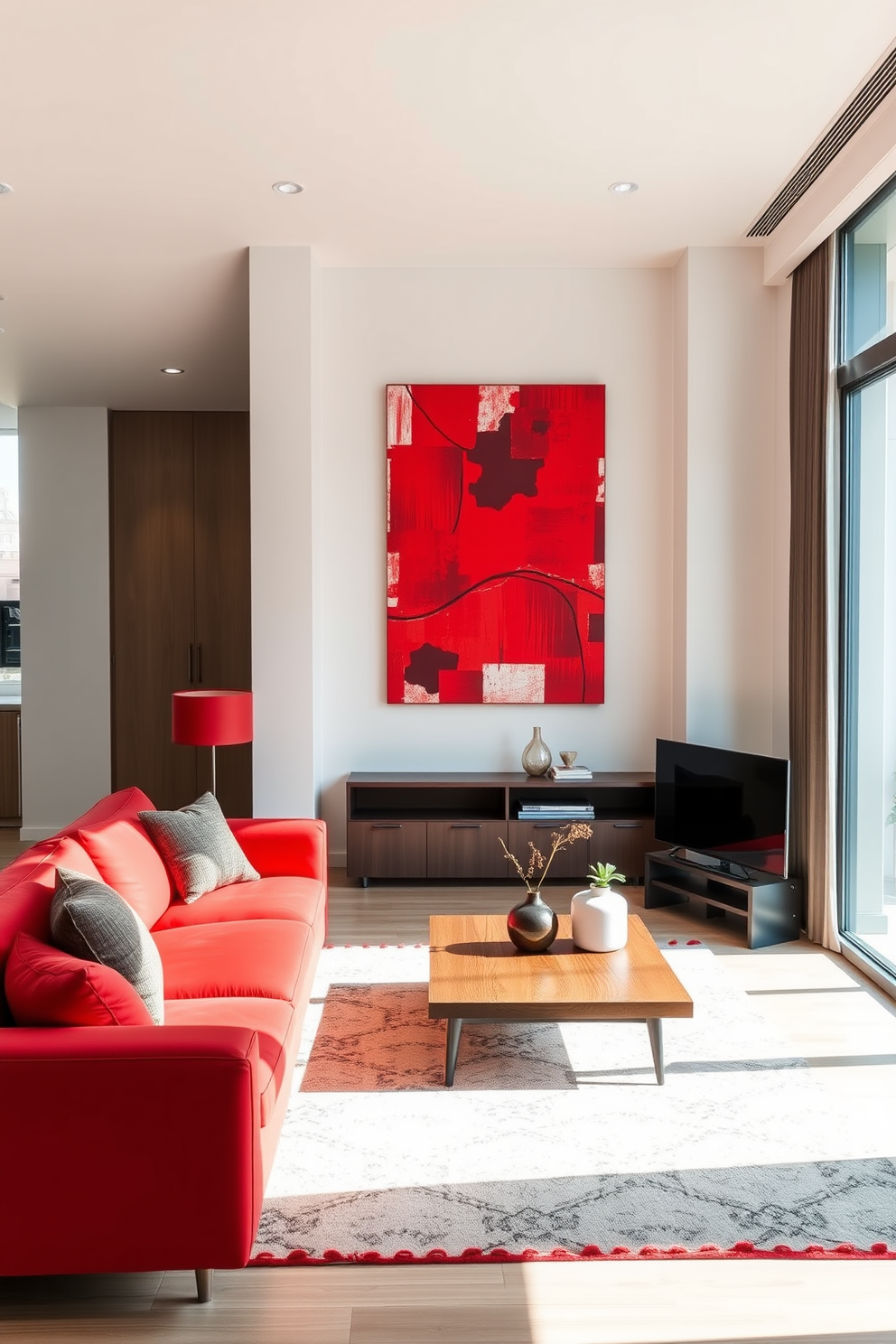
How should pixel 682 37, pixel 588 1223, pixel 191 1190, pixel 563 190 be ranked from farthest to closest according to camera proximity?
pixel 563 190, pixel 682 37, pixel 588 1223, pixel 191 1190

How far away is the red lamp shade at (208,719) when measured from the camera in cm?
454

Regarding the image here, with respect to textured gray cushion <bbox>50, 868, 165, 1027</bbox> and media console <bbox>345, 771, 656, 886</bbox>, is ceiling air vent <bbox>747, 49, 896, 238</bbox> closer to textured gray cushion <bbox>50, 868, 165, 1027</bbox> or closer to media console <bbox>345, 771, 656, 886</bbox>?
media console <bbox>345, 771, 656, 886</bbox>

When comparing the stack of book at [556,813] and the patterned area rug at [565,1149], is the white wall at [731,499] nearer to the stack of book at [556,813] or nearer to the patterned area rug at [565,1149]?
the stack of book at [556,813]

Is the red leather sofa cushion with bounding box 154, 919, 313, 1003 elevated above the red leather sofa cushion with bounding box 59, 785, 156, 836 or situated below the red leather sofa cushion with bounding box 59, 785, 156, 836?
below

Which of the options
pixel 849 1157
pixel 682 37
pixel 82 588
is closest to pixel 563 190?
pixel 682 37

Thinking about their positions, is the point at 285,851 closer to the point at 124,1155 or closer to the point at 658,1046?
the point at 658,1046

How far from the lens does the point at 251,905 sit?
348 centimetres

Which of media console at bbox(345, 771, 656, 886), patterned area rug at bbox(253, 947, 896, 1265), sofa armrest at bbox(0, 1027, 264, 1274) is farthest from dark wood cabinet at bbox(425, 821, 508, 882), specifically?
sofa armrest at bbox(0, 1027, 264, 1274)

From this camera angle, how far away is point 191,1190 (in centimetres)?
192

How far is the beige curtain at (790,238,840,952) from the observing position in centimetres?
430

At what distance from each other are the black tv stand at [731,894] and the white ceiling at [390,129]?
9.78 feet

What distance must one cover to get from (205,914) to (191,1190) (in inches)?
60.5

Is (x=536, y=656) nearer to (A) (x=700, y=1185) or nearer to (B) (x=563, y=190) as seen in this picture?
(B) (x=563, y=190)

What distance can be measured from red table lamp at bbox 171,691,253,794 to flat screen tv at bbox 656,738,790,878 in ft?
6.69
